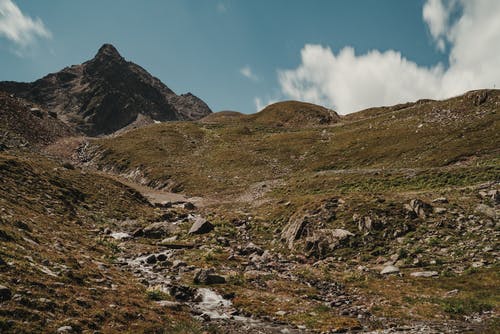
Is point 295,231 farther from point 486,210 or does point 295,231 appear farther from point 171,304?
point 171,304

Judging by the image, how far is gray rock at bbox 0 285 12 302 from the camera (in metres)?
11.5

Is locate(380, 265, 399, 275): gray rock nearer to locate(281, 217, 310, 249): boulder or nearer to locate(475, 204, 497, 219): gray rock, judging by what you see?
locate(281, 217, 310, 249): boulder

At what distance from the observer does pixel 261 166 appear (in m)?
76.9

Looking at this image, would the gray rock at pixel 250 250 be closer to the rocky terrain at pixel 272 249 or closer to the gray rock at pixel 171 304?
the rocky terrain at pixel 272 249

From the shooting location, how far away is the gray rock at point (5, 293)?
1155 centimetres

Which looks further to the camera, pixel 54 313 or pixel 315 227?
pixel 315 227

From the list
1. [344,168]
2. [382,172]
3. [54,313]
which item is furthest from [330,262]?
[344,168]

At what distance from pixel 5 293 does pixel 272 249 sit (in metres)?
21.8

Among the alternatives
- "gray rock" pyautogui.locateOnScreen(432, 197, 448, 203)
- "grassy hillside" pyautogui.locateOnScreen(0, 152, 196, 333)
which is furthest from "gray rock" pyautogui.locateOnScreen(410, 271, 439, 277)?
"grassy hillside" pyautogui.locateOnScreen(0, 152, 196, 333)

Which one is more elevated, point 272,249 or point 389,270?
point 389,270

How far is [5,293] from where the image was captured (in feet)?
38.2

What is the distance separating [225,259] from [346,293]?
9806 millimetres

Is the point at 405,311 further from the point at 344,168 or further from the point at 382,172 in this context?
the point at 344,168

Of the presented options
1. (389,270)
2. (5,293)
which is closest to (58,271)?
(5,293)
